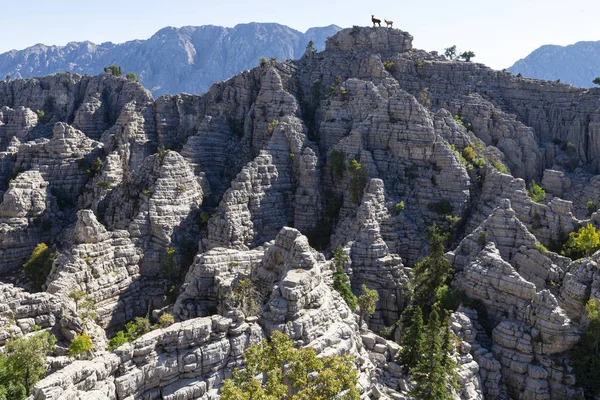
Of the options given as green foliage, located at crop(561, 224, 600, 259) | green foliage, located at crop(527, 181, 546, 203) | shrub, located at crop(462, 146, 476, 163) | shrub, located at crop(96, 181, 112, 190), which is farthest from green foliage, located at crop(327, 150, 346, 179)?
shrub, located at crop(96, 181, 112, 190)

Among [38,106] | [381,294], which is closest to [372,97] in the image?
[381,294]

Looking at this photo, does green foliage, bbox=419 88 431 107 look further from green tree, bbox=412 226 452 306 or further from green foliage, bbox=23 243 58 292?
green foliage, bbox=23 243 58 292

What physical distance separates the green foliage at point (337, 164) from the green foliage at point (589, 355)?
35498mm

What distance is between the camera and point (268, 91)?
81.1 m

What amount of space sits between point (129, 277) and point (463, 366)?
40285 mm

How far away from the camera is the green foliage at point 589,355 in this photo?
37.6 meters

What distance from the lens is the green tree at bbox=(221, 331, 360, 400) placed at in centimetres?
2375

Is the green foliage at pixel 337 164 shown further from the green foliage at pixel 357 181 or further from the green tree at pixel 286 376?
the green tree at pixel 286 376

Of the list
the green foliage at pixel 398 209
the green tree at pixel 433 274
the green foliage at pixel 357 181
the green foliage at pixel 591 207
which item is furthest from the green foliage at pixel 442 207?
the green foliage at pixel 591 207

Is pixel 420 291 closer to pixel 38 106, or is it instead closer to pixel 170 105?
pixel 170 105

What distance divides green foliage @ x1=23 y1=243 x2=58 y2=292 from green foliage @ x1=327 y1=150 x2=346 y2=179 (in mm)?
38671

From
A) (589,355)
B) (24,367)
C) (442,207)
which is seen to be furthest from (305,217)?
(24,367)

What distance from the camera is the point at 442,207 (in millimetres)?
62906

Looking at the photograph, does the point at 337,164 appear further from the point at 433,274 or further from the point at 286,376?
the point at 286,376
